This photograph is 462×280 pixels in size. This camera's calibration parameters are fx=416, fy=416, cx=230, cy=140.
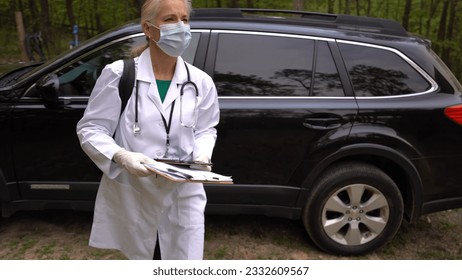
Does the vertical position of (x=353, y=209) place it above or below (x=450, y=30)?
below

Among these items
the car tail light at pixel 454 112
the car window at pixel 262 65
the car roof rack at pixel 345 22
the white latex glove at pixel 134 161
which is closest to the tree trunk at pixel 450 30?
the car roof rack at pixel 345 22

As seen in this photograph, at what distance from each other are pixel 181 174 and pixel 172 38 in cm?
61

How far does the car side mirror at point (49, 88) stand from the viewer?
2895 mm

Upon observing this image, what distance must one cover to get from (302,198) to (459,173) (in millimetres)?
1220

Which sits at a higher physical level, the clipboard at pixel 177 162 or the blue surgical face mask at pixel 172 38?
the blue surgical face mask at pixel 172 38

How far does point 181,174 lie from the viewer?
162 cm

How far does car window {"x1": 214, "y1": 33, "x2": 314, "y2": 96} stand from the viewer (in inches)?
124

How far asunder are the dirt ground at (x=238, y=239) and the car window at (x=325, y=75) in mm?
1294

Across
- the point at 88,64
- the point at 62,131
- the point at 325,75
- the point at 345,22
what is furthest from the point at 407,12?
the point at 62,131

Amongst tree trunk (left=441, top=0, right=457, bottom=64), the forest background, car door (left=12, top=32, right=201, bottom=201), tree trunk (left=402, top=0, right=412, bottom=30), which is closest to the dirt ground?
car door (left=12, top=32, right=201, bottom=201)

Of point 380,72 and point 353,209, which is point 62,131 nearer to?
point 353,209

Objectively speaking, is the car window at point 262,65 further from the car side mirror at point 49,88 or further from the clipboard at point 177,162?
the clipboard at point 177,162

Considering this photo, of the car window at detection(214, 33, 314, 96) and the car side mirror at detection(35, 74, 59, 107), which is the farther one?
the car window at detection(214, 33, 314, 96)

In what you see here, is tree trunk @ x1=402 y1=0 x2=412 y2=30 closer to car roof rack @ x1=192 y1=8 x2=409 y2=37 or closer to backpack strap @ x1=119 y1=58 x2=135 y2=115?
car roof rack @ x1=192 y1=8 x2=409 y2=37
